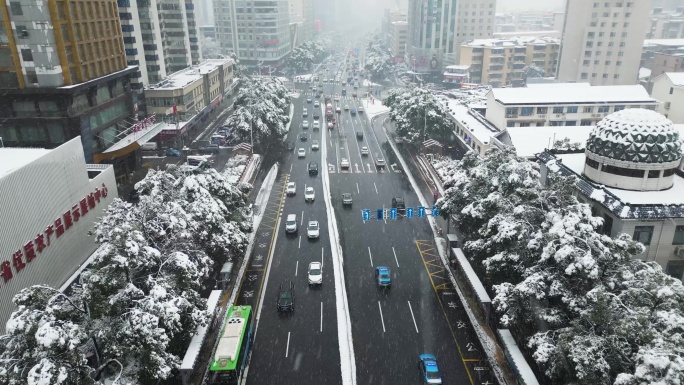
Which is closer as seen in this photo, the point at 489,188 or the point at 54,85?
the point at 489,188

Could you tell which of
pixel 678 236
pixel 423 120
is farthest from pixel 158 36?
pixel 678 236

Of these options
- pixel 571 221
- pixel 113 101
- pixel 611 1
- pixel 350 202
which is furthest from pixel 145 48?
pixel 611 1

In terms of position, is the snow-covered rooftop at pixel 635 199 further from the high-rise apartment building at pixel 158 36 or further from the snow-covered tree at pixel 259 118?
the high-rise apartment building at pixel 158 36

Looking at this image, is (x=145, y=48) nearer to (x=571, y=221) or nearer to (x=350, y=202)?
(x=350, y=202)

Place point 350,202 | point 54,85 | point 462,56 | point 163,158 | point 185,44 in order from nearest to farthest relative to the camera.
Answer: point 54,85 < point 350,202 < point 163,158 < point 185,44 < point 462,56

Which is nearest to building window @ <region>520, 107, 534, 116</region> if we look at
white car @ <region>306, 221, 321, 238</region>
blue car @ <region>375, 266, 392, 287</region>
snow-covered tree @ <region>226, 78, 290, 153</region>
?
snow-covered tree @ <region>226, 78, 290, 153</region>

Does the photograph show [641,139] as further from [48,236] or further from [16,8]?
[16,8]
